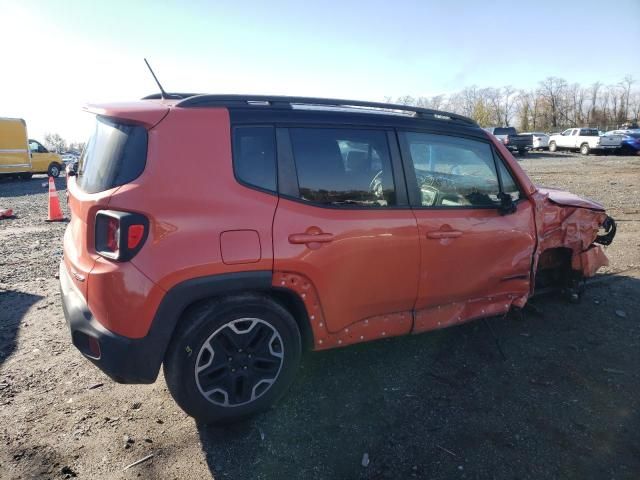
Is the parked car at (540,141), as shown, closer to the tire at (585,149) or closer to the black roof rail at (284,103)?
the tire at (585,149)

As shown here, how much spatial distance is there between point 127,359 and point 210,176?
3.56ft

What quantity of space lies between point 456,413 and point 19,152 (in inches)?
955

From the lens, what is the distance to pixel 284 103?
281cm

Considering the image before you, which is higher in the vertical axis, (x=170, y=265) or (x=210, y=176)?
(x=210, y=176)

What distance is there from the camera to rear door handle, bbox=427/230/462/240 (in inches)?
123

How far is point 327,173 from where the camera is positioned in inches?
112

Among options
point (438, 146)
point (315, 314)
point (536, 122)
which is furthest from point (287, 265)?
point (536, 122)

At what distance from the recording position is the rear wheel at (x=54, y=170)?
76.2 feet

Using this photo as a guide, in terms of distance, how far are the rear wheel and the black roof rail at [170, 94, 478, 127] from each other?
24179mm

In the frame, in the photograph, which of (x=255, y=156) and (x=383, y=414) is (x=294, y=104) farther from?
(x=383, y=414)

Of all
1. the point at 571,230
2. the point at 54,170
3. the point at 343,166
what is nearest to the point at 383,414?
the point at 343,166

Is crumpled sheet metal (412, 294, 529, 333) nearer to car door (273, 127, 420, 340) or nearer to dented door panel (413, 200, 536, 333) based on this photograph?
dented door panel (413, 200, 536, 333)

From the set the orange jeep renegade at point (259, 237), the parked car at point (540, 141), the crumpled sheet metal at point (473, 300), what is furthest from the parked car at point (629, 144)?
the orange jeep renegade at point (259, 237)

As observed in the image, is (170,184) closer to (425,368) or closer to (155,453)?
(155,453)
